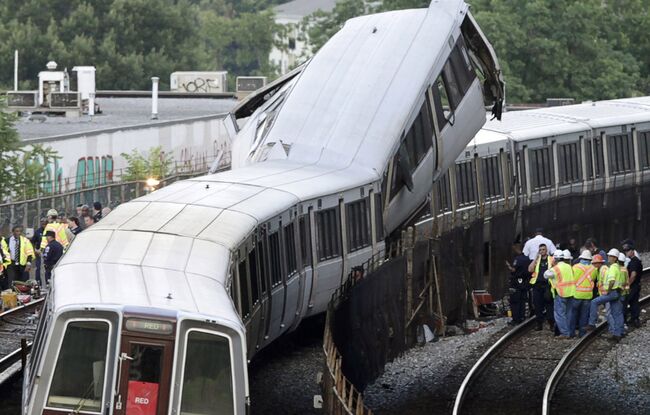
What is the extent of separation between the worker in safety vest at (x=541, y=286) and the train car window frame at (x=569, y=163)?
33.1ft

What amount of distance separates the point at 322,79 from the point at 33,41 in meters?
77.3

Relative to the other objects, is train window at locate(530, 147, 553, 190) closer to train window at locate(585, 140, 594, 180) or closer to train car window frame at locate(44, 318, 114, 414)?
train window at locate(585, 140, 594, 180)

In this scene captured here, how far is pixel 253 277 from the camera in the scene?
18812mm

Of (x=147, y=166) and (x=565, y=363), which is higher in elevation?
(x=147, y=166)

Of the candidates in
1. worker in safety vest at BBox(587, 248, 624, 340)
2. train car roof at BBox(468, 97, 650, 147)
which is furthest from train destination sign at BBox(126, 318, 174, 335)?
train car roof at BBox(468, 97, 650, 147)

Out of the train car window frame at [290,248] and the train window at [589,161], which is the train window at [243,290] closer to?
the train car window frame at [290,248]

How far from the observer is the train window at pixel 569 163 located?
36844 millimetres

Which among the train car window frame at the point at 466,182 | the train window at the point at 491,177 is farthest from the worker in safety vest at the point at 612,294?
the train window at the point at 491,177

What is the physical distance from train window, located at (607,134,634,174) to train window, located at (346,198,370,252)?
15.0 metres

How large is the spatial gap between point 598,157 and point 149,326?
24.9 metres

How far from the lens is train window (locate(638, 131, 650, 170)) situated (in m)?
39.5

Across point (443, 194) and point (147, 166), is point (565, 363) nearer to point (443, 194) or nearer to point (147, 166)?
point (443, 194)

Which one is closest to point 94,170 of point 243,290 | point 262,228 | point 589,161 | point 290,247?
point 589,161

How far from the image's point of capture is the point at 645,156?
39.7m
